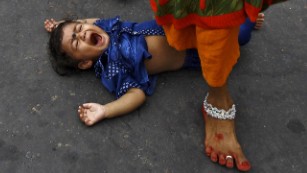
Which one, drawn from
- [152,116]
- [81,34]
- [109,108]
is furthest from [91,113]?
[81,34]

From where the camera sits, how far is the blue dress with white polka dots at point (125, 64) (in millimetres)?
1796

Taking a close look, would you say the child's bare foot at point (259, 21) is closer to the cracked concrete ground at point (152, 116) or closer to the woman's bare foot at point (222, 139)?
the cracked concrete ground at point (152, 116)

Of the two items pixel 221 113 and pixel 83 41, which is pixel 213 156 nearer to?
pixel 221 113

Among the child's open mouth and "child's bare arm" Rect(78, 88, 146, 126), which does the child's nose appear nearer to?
the child's open mouth

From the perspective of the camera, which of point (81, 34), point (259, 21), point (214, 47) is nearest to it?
point (214, 47)

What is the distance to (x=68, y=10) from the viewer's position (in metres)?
2.21

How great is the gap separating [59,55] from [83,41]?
0.13 metres

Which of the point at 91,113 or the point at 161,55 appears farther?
the point at 161,55

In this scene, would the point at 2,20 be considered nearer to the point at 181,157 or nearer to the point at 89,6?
the point at 89,6

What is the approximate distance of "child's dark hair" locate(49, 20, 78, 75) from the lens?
6.04ft

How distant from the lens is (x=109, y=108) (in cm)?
173

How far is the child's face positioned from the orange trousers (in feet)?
1.48

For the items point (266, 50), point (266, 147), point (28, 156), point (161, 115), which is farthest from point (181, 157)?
point (266, 50)

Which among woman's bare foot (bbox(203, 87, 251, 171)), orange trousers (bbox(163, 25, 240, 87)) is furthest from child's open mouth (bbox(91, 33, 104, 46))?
woman's bare foot (bbox(203, 87, 251, 171))
